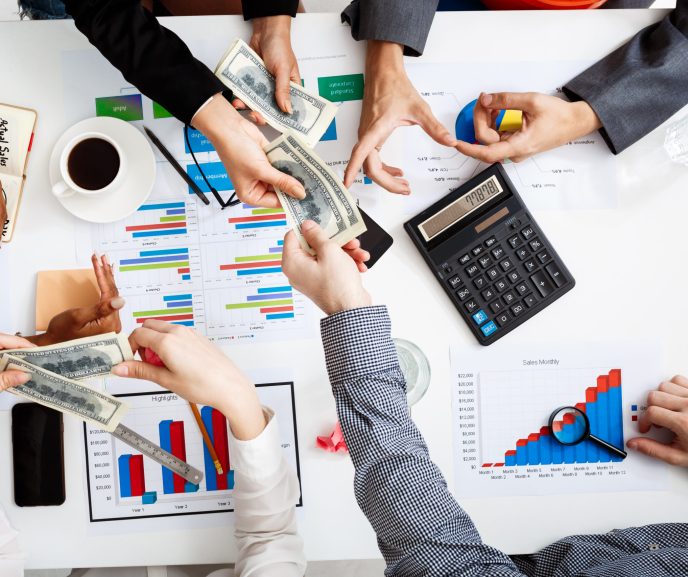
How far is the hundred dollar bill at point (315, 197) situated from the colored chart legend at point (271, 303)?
16 centimetres

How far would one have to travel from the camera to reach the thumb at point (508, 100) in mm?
1059

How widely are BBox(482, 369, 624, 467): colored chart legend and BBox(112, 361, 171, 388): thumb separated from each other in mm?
645

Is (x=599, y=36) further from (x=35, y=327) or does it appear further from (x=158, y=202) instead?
(x=35, y=327)

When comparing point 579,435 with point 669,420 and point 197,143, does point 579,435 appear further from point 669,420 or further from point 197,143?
point 197,143

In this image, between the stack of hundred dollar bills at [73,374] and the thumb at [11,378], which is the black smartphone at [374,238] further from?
the thumb at [11,378]

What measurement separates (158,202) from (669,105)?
102 centimetres

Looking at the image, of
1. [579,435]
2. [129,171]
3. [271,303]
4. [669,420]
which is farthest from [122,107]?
[669,420]

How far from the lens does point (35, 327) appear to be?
1.10 m

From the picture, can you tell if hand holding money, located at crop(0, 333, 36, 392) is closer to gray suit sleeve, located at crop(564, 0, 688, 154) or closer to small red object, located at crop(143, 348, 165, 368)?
small red object, located at crop(143, 348, 165, 368)

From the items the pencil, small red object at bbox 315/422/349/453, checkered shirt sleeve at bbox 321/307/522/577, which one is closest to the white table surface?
small red object at bbox 315/422/349/453

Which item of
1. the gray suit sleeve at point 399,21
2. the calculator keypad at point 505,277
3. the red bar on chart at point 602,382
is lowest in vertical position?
the red bar on chart at point 602,382

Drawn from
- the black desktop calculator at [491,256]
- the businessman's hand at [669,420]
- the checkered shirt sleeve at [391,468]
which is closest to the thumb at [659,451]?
the businessman's hand at [669,420]

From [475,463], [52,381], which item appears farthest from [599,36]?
[52,381]

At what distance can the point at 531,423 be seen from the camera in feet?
3.67
